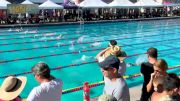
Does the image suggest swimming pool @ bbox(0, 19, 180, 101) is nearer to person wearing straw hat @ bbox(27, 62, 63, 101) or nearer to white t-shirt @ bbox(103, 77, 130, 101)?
person wearing straw hat @ bbox(27, 62, 63, 101)

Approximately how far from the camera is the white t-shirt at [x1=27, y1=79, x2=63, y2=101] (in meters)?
3.38

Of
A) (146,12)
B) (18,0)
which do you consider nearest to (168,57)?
(18,0)

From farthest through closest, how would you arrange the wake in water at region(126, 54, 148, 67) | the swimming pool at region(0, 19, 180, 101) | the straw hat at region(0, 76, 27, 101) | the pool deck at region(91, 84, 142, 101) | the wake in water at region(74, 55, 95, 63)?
the wake in water at region(74, 55, 95, 63), the wake in water at region(126, 54, 148, 67), the swimming pool at region(0, 19, 180, 101), the pool deck at region(91, 84, 142, 101), the straw hat at region(0, 76, 27, 101)

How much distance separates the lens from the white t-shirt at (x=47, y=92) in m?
3.38

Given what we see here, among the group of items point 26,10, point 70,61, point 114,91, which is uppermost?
point 26,10

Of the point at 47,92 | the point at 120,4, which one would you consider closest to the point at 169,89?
the point at 47,92

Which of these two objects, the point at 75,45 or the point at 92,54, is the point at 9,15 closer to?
the point at 75,45

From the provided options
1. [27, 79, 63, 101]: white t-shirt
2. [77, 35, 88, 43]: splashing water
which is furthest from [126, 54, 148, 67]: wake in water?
[27, 79, 63, 101]: white t-shirt

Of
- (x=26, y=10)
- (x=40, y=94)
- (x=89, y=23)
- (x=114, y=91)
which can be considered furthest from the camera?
(x=89, y=23)

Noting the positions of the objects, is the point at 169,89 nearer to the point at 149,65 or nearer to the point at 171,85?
the point at 171,85

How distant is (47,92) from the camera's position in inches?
137

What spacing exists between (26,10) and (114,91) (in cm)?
2143

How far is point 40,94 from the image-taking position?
341 centimetres

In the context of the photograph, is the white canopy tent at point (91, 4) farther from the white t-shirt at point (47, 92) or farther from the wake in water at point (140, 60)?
the white t-shirt at point (47, 92)
